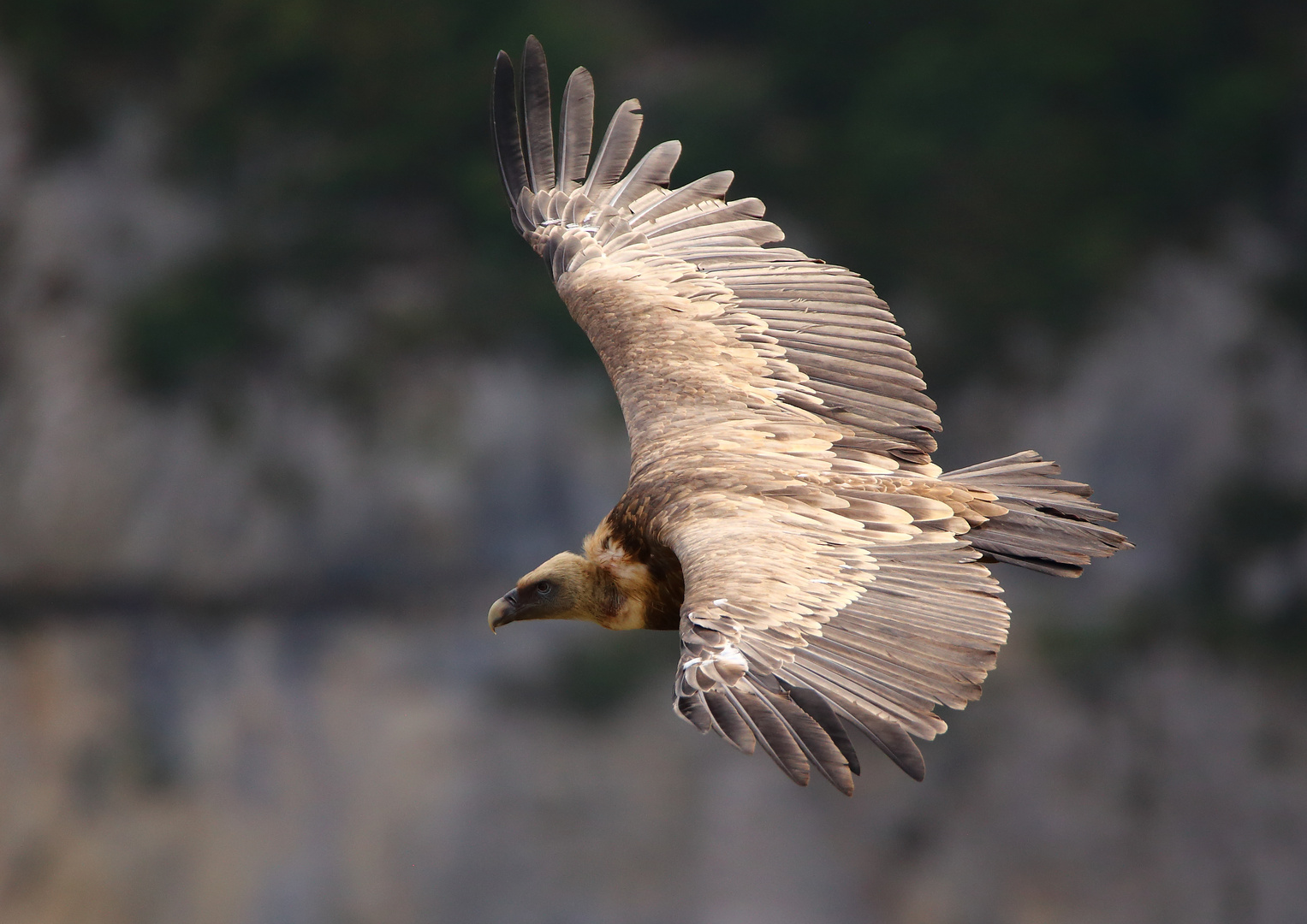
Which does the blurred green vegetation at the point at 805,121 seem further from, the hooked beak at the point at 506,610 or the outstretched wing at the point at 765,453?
the hooked beak at the point at 506,610

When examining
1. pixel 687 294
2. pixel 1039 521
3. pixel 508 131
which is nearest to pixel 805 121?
pixel 508 131

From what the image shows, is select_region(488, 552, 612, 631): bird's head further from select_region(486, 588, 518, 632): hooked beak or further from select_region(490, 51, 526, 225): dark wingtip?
select_region(490, 51, 526, 225): dark wingtip

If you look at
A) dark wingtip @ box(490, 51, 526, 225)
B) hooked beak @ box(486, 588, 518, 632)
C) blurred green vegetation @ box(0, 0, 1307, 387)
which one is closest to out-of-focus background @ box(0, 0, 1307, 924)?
blurred green vegetation @ box(0, 0, 1307, 387)

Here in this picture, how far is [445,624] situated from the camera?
20.1 meters

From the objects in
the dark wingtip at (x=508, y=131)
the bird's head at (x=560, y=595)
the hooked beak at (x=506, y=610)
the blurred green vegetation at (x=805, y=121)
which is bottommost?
the hooked beak at (x=506, y=610)

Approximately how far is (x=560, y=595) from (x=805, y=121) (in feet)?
58.4

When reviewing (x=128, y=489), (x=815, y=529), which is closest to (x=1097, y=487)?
(x=128, y=489)

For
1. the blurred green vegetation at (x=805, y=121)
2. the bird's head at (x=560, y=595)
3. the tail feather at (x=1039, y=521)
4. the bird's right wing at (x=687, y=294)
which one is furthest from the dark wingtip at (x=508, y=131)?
the blurred green vegetation at (x=805, y=121)

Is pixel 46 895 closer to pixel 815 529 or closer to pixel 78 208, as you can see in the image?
pixel 78 208

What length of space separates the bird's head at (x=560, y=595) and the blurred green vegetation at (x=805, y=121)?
15.0 meters

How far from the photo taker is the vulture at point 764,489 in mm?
4496

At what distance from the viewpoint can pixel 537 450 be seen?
816 inches

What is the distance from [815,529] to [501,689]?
15.3 meters

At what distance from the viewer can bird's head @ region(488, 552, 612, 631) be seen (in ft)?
20.3
